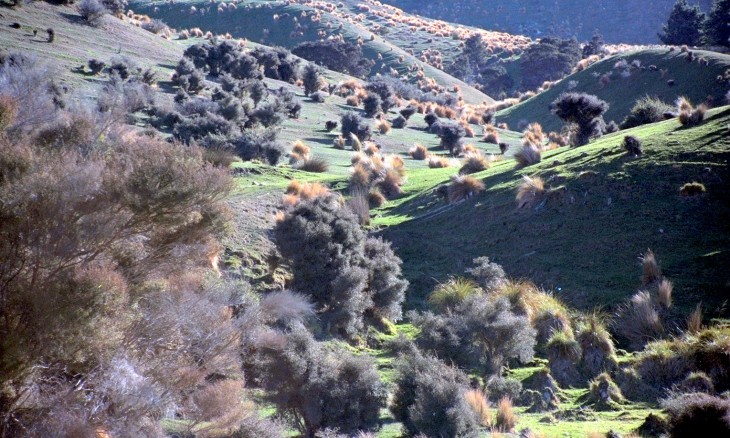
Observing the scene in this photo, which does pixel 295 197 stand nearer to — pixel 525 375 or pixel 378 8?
pixel 525 375

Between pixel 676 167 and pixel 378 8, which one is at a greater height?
pixel 378 8

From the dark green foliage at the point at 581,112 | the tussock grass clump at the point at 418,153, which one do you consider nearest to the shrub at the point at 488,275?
the dark green foliage at the point at 581,112

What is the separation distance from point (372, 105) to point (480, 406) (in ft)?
104

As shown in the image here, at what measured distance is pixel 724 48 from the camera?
1778 inches

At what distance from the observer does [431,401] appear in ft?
26.4

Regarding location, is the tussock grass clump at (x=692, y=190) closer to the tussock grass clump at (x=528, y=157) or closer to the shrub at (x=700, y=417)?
the tussock grass clump at (x=528, y=157)

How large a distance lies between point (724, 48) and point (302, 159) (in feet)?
119

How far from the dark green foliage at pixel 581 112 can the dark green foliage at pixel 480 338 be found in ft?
40.3

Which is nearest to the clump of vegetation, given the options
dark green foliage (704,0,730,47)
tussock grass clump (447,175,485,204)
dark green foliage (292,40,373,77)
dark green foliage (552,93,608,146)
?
tussock grass clump (447,175,485,204)

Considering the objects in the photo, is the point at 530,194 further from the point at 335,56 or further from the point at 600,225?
the point at 335,56

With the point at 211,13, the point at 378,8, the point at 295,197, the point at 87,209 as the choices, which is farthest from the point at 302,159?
the point at 378,8

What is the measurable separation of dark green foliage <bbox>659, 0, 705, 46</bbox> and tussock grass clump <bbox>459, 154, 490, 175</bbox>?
5192 cm

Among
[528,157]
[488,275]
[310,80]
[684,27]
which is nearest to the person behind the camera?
[488,275]

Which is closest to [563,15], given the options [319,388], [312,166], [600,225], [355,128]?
[355,128]
